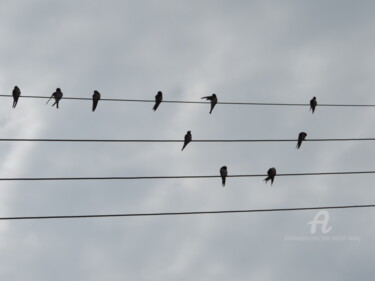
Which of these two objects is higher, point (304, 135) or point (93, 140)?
point (304, 135)

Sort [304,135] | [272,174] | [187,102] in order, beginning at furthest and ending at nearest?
1. [304,135]
2. [272,174]
3. [187,102]

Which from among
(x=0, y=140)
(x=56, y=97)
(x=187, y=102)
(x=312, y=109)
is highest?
(x=312, y=109)

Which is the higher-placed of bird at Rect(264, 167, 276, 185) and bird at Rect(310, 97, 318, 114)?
bird at Rect(310, 97, 318, 114)

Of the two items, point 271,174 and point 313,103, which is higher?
point 313,103

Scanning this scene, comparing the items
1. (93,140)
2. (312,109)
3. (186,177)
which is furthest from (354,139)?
(312,109)

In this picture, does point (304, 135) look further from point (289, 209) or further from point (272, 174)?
point (289, 209)

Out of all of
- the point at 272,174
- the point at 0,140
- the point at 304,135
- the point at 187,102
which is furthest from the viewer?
the point at 304,135

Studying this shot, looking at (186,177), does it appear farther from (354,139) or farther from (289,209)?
(354,139)

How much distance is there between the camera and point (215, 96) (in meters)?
19.3

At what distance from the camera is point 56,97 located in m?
18.8

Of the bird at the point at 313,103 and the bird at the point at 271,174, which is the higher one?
the bird at the point at 313,103

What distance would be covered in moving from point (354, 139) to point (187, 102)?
116 inches

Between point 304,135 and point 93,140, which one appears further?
point 304,135

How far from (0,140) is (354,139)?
235 inches
